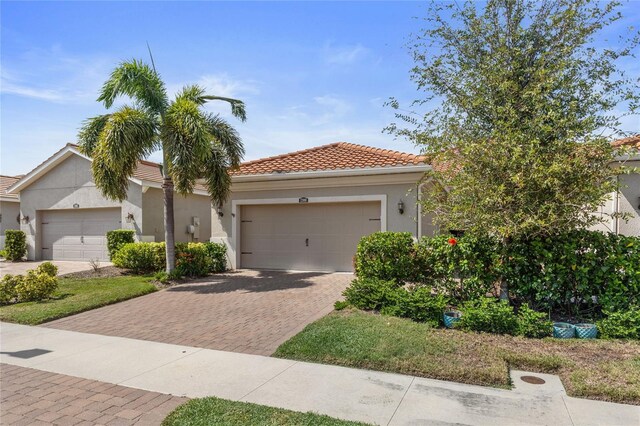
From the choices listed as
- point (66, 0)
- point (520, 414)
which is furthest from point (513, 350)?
point (66, 0)

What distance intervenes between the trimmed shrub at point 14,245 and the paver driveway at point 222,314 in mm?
12047

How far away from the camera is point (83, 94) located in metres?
12.3

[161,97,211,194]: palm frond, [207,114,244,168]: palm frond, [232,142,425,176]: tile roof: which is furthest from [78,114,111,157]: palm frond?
[232,142,425,176]: tile roof

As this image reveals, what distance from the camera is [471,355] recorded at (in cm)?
543

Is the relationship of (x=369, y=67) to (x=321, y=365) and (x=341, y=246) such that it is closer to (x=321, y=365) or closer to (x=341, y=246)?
(x=341, y=246)

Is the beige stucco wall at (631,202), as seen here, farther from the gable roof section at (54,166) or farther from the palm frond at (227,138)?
the gable roof section at (54,166)

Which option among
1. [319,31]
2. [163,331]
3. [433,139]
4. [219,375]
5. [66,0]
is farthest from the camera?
[319,31]

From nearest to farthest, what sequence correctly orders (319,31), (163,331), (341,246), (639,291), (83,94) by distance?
(639,291) < (163,331) < (319,31) < (83,94) < (341,246)

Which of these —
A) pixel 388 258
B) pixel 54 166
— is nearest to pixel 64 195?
pixel 54 166

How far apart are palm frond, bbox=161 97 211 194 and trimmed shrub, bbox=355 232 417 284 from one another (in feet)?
17.7

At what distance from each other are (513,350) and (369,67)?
7.43m

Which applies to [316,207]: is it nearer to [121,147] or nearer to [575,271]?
[121,147]

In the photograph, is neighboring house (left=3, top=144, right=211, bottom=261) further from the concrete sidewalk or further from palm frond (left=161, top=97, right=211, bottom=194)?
the concrete sidewalk

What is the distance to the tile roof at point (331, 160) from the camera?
41.1ft
